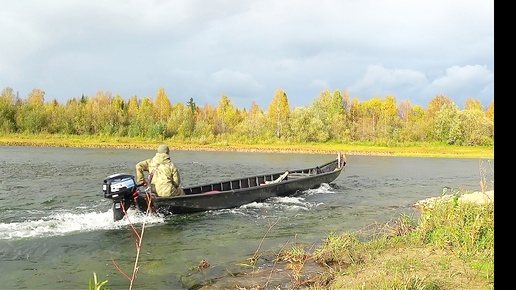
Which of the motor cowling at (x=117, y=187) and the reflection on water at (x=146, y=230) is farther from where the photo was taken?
the motor cowling at (x=117, y=187)

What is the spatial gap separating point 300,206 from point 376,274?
8962 millimetres

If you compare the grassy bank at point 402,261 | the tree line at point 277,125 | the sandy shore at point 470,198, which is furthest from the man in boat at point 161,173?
the tree line at point 277,125

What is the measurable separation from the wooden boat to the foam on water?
27 centimetres

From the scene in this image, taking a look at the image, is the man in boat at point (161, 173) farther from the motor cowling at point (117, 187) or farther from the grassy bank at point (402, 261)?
the grassy bank at point (402, 261)

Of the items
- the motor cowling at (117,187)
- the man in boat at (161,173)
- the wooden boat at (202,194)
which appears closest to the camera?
the motor cowling at (117,187)

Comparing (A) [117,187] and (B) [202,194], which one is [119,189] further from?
(B) [202,194]

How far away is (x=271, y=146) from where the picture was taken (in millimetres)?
60125

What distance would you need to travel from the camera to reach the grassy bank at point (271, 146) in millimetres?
55562

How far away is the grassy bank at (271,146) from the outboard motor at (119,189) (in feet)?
149

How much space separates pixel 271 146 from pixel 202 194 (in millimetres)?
46938

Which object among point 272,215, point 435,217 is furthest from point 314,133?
point 435,217

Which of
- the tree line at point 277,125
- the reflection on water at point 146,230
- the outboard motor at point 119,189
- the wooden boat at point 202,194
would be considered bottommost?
the reflection on water at point 146,230
